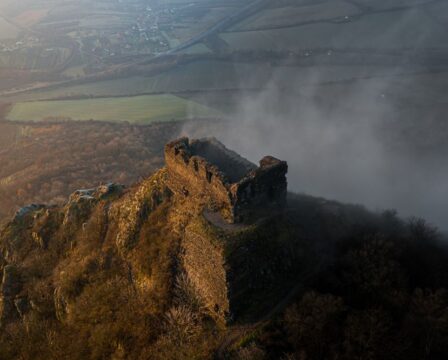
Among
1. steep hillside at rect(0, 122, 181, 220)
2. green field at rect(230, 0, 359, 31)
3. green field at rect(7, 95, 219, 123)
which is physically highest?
green field at rect(230, 0, 359, 31)

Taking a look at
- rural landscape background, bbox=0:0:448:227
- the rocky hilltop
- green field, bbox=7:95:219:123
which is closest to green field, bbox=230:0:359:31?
rural landscape background, bbox=0:0:448:227

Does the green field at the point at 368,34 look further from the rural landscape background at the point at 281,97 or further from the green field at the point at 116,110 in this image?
the green field at the point at 116,110

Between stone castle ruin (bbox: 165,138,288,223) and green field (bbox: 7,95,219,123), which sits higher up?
stone castle ruin (bbox: 165,138,288,223)

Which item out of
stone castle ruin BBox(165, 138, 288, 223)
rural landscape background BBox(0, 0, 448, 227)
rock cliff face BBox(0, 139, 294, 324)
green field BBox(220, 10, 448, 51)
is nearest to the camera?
rock cliff face BBox(0, 139, 294, 324)

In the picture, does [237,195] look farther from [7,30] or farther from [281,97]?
[7,30]

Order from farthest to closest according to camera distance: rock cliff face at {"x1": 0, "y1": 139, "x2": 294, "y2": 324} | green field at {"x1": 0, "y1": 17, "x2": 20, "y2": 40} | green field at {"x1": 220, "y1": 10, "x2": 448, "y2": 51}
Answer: green field at {"x1": 0, "y1": 17, "x2": 20, "y2": 40} → green field at {"x1": 220, "y1": 10, "x2": 448, "y2": 51} → rock cliff face at {"x1": 0, "y1": 139, "x2": 294, "y2": 324}

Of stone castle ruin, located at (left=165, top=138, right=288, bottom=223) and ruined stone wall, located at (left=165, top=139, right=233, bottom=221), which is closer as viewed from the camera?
stone castle ruin, located at (left=165, top=138, right=288, bottom=223)

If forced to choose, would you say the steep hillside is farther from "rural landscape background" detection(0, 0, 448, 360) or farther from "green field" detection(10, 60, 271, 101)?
"green field" detection(10, 60, 271, 101)

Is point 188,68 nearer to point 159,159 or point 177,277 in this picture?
point 159,159
